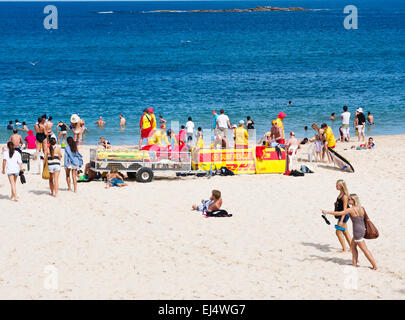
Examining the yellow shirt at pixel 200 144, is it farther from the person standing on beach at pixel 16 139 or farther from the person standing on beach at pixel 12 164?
the person standing on beach at pixel 16 139

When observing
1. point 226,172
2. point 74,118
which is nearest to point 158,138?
point 226,172

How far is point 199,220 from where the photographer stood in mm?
13406

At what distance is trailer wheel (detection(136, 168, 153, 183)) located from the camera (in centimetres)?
1677

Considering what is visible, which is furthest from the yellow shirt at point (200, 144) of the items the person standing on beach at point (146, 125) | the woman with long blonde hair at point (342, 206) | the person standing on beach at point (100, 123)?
the person standing on beach at point (100, 123)

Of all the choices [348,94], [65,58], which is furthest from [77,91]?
[65,58]

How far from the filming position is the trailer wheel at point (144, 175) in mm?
16766

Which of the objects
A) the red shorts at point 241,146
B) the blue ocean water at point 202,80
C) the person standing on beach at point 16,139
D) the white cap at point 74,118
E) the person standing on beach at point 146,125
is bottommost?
the red shorts at point 241,146

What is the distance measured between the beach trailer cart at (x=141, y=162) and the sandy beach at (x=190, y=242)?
0.35 m

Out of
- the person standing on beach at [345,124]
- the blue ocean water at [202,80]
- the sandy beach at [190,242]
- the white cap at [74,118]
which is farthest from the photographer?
the blue ocean water at [202,80]

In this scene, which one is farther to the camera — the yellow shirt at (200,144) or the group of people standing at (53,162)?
the yellow shirt at (200,144)

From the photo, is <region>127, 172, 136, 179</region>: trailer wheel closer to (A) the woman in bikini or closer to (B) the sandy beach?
(B) the sandy beach

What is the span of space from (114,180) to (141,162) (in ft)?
3.83

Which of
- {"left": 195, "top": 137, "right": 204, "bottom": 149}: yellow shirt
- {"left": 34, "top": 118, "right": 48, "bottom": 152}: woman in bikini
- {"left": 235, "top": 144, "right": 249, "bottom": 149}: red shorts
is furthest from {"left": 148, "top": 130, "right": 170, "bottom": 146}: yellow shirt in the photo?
{"left": 34, "top": 118, "right": 48, "bottom": 152}: woman in bikini

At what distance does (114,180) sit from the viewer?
16094 mm
